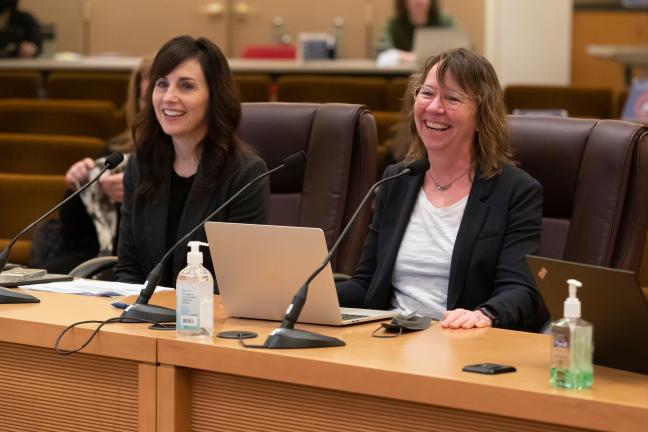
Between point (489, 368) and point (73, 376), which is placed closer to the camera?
point (489, 368)

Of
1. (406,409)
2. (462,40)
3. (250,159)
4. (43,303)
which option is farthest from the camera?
(462,40)

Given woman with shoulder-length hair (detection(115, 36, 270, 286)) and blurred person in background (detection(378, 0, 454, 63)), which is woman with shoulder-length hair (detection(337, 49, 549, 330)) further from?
blurred person in background (detection(378, 0, 454, 63))

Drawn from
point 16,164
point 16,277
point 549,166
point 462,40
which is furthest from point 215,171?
point 462,40

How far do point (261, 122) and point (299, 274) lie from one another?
56.0 inches

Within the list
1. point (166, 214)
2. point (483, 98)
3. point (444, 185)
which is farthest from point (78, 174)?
point (483, 98)

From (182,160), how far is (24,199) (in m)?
1.75

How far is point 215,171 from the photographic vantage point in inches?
135

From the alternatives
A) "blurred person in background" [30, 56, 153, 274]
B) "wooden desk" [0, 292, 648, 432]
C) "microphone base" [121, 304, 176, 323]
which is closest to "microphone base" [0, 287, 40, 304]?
"wooden desk" [0, 292, 648, 432]

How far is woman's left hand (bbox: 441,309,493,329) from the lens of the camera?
8.36ft

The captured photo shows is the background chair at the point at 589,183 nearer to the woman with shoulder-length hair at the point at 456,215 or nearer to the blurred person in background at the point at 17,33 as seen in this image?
the woman with shoulder-length hair at the point at 456,215

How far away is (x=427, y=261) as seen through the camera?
303 cm

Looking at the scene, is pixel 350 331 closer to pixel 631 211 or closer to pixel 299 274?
pixel 299 274

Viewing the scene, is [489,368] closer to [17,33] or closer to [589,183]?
[589,183]

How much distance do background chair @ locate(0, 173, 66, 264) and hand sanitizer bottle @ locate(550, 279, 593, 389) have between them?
333 centimetres
